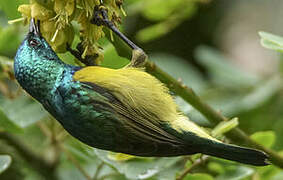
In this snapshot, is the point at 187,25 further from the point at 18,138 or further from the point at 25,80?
the point at 25,80

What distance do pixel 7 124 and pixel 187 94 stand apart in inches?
30.9

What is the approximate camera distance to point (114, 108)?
2.25m

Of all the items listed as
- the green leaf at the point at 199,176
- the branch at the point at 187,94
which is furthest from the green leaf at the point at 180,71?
the green leaf at the point at 199,176

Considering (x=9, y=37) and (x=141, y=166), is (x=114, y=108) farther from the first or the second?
(x=9, y=37)

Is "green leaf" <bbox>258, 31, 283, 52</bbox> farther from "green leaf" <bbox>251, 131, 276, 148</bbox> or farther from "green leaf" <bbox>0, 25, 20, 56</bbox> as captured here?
"green leaf" <bbox>0, 25, 20, 56</bbox>

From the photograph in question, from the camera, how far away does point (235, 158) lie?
2.19 meters

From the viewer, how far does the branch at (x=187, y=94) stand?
2264 mm

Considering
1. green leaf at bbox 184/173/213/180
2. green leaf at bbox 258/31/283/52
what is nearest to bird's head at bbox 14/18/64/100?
green leaf at bbox 184/173/213/180

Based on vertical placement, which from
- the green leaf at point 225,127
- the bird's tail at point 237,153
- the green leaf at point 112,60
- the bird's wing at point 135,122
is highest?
the green leaf at point 225,127

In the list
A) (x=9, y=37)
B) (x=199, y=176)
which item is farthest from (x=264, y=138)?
(x=9, y=37)

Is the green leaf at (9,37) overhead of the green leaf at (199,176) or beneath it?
beneath

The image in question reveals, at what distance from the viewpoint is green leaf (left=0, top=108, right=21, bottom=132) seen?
2.47 meters

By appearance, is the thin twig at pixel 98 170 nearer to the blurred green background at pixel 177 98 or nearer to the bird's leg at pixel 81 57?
the blurred green background at pixel 177 98

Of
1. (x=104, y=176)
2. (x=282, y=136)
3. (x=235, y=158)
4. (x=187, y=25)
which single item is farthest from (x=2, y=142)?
(x=187, y=25)
